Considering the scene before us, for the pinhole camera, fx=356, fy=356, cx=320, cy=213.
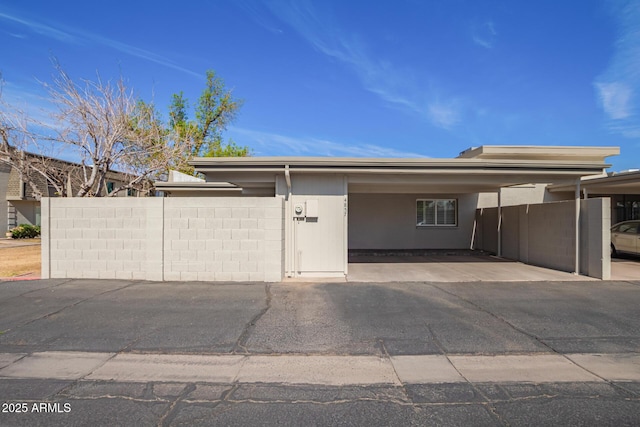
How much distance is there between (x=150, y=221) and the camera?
27.1ft

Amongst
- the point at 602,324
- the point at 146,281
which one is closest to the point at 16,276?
the point at 146,281

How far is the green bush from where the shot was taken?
21.2 m

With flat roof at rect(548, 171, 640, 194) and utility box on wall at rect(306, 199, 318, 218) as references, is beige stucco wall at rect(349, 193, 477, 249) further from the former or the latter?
utility box on wall at rect(306, 199, 318, 218)

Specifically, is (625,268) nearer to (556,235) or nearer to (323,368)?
(556,235)

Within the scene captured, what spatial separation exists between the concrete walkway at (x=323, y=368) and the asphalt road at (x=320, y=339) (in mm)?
110

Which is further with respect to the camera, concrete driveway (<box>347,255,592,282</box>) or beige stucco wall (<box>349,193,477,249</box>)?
beige stucco wall (<box>349,193,477,249</box>)

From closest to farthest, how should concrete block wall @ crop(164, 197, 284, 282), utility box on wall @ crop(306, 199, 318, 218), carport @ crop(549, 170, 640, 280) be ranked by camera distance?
concrete block wall @ crop(164, 197, 284, 282) → utility box on wall @ crop(306, 199, 318, 218) → carport @ crop(549, 170, 640, 280)

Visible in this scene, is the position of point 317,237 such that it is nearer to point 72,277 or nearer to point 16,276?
point 72,277

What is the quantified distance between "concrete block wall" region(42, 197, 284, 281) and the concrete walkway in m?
3.97

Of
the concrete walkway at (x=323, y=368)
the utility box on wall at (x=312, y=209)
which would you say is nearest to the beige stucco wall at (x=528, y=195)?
the utility box on wall at (x=312, y=209)

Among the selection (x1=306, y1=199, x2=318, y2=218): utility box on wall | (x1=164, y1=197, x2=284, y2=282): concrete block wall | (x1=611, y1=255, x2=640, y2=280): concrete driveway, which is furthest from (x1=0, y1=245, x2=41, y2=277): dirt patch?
(x1=611, y1=255, x2=640, y2=280): concrete driveway

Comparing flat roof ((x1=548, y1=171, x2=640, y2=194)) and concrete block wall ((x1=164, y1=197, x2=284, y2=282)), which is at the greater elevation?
flat roof ((x1=548, y1=171, x2=640, y2=194))

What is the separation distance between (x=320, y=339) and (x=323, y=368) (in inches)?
32.9

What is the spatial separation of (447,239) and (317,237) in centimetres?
839
